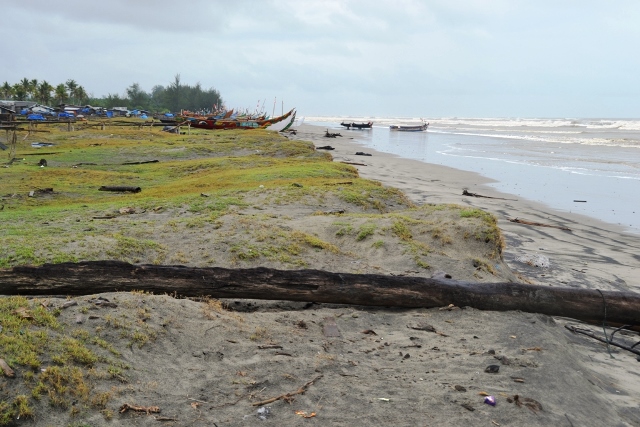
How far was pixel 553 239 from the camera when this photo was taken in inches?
483

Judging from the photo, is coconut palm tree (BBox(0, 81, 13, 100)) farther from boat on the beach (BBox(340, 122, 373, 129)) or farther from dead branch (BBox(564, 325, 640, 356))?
dead branch (BBox(564, 325, 640, 356))

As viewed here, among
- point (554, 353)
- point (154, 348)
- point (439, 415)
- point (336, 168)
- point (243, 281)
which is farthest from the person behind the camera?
point (336, 168)

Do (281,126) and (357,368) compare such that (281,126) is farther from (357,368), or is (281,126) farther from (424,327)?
(357,368)

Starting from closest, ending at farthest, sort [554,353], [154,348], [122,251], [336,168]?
[154,348] < [554,353] < [122,251] < [336,168]

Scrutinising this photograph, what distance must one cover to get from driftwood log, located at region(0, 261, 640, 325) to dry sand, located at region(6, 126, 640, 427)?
0.16 meters

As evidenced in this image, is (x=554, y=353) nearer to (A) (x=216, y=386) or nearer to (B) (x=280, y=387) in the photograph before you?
(B) (x=280, y=387)

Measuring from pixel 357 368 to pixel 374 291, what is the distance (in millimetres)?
1562

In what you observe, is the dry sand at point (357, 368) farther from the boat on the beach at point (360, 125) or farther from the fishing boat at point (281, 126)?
the boat on the beach at point (360, 125)

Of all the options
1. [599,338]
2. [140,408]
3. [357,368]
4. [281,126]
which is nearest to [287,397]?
[357,368]

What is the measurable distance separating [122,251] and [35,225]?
124 inches

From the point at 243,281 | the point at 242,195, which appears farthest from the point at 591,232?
the point at 243,281

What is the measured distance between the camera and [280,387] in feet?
15.0

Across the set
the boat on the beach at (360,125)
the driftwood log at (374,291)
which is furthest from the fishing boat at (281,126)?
the driftwood log at (374,291)

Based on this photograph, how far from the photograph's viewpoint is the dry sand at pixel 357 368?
165 inches
